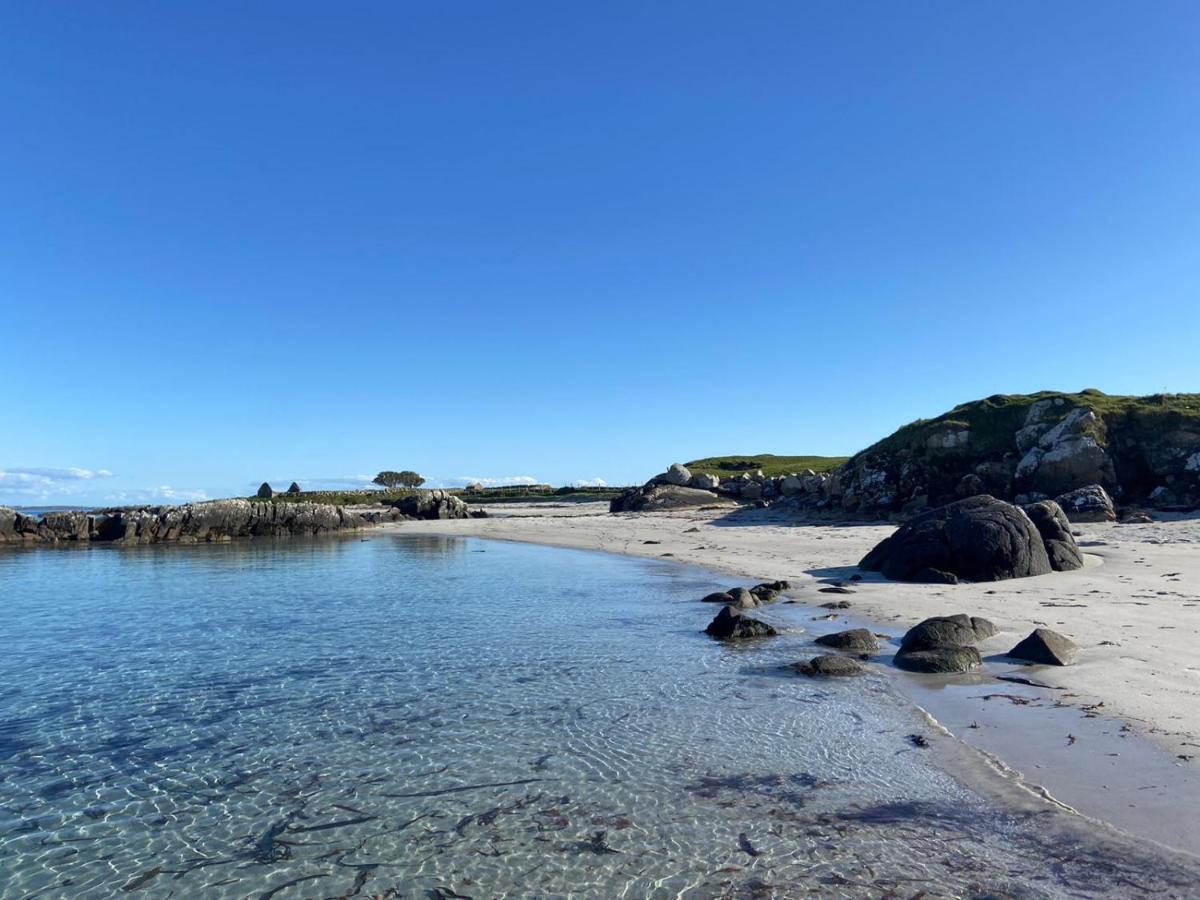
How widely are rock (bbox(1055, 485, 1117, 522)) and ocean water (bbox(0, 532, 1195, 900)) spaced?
839 inches

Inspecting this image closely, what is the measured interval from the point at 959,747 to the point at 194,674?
39.5 feet

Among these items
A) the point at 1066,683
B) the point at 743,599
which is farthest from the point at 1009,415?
the point at 1066,683

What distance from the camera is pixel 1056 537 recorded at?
19953mm

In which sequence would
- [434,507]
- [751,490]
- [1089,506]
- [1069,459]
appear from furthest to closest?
[434,507]
[751,490]
[1069,459]
[1089,506]

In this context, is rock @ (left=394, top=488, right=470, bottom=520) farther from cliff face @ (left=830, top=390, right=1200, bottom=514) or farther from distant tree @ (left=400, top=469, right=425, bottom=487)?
distant tree @ (left=400, top=469, right=425, bottom=487)

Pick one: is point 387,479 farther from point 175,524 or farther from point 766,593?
point 766,593

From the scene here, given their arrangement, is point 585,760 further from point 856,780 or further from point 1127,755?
point 1127,755

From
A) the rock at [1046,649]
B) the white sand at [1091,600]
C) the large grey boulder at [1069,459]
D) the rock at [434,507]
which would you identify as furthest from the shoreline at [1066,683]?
the rock at [434,507]

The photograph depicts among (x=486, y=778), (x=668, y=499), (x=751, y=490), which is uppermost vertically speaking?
(x=751, y=490)

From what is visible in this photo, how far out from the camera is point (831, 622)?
15.8 meters

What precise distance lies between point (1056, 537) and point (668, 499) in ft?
130

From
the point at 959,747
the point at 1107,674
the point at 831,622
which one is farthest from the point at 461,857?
the point at 831,622

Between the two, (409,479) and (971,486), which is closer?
(971,486)

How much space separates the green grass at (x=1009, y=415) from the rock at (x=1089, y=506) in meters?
5.72
